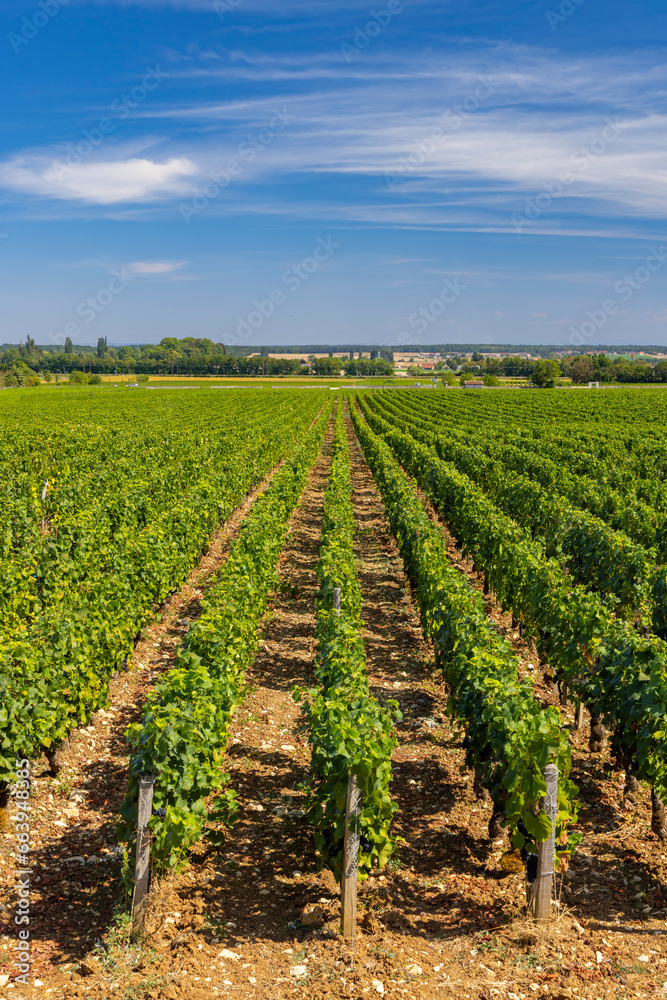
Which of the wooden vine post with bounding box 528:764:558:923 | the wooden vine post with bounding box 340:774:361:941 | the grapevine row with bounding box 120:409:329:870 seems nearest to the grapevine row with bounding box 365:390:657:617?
the wooden vine post with bounding box 528:764:558:923

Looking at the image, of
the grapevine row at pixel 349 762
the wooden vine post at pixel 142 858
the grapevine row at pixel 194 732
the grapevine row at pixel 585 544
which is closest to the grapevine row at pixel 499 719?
the grapevine row at pixel 349 762

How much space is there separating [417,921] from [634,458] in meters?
23.9

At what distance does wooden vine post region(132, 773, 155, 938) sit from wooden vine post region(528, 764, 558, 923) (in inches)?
124

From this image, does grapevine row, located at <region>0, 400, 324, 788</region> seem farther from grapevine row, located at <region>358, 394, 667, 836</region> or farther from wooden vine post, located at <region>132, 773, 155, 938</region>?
grapevine row, located at <region>358, 394, 667, 836</region>

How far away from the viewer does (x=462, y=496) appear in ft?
56.4

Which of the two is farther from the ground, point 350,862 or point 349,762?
point 349,762

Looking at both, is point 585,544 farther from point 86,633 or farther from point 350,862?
point 350,862

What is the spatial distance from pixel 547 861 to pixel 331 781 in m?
1.87

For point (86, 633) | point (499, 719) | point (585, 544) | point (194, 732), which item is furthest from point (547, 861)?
point (585, 544)

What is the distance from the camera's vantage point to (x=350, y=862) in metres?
5.59

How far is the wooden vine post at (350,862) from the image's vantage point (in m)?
5.52

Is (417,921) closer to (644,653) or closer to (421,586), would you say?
(644,653)

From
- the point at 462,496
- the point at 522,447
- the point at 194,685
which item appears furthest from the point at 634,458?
the point at 194,685

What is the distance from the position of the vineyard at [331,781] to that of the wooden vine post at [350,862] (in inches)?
0.8
